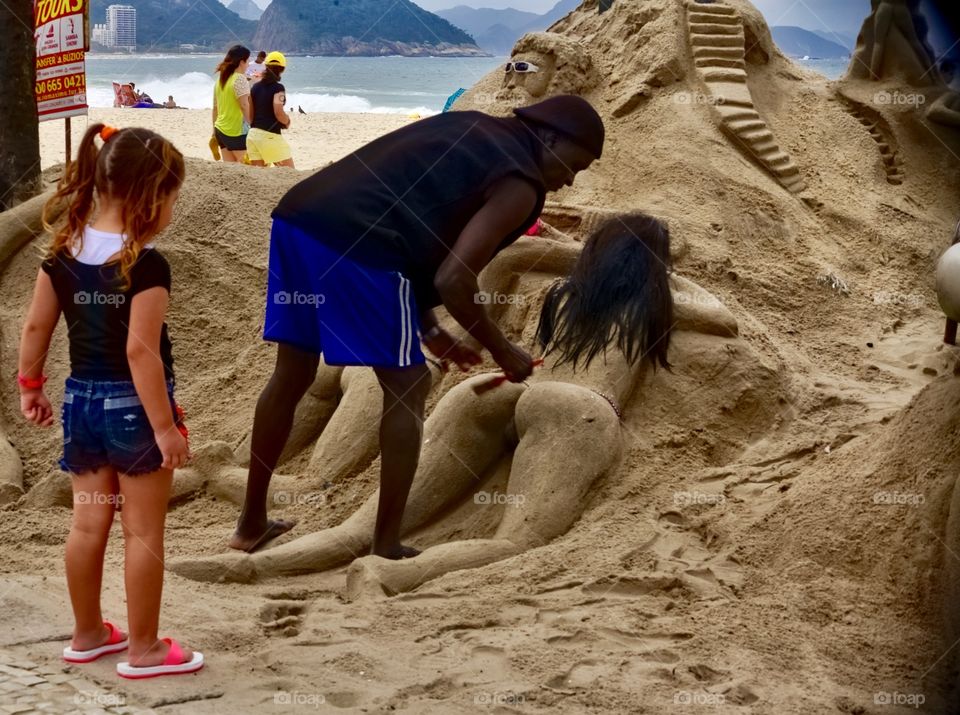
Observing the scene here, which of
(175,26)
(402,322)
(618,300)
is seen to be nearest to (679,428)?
(618,300)

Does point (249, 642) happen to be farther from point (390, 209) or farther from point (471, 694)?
point (390, 209)

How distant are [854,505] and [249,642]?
1.74 metres

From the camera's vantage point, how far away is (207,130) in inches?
802

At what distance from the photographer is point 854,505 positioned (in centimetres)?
363

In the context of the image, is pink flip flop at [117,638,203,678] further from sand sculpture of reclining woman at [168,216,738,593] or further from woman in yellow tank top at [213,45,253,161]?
woman in yellow tank top at [213,45,253,161]

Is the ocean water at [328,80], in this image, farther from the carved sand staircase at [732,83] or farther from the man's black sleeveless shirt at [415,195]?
the man's black sleeveless shirt at [415,195]

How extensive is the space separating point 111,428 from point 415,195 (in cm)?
117

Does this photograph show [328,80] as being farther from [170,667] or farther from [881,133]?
[170,667]

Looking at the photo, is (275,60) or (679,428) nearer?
(679,428)

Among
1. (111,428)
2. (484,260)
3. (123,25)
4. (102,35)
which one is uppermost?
(123,25)

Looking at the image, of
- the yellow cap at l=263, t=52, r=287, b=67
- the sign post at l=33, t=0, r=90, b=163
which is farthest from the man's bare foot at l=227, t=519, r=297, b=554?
the yellow cap at l=263, t=52, r=287, b=67

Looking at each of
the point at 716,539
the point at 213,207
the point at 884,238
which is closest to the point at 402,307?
the point at 716,539

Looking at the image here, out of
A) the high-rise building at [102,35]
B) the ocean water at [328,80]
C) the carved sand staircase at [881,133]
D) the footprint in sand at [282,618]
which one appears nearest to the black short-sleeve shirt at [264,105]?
the carved sand staircase at [881,133]

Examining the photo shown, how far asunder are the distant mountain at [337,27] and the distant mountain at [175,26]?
7947 mm
